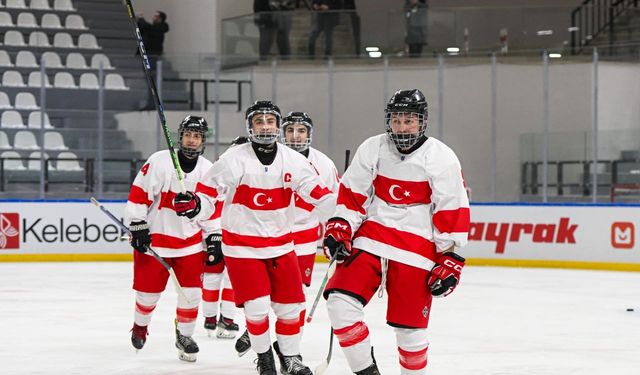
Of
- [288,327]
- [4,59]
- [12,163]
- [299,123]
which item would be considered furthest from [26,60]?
[288,327]

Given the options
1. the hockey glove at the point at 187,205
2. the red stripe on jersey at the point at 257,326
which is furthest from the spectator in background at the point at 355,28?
the red stripe on jersey at the point at 257,326

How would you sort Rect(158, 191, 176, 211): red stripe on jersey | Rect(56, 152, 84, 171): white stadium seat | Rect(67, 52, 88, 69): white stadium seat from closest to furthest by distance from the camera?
1. Rect(158, 191, 176, 211): red stripe on jersey
2. Rect(56, 152, 84, 171): white stadium seat
3. Rect(67, 52, 88, 69): white stadium seat

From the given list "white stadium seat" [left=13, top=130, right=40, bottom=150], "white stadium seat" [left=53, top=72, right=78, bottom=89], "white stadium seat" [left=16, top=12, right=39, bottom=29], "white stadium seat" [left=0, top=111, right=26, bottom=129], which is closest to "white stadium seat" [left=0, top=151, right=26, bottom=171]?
"white stadium seat" [left=13, top=130, right=40, bottom=150]

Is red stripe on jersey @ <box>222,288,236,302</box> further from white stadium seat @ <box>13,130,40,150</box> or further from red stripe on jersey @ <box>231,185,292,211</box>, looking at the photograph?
white stadium seat @ <box>13,130,40,150</box>

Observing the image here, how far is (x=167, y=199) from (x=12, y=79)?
8919 millimetres

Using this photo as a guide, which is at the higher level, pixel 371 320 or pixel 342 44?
pixel 342 44

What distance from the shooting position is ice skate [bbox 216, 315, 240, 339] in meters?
6.79

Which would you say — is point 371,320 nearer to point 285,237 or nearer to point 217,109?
point 285,237

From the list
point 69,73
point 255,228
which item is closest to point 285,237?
point 255,228

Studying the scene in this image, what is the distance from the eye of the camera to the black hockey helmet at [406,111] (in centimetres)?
436

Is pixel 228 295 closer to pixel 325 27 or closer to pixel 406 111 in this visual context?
pixel 406 111

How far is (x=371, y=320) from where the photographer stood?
7773 mm

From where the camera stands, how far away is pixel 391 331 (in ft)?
23.4

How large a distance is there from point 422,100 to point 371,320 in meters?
3.59
